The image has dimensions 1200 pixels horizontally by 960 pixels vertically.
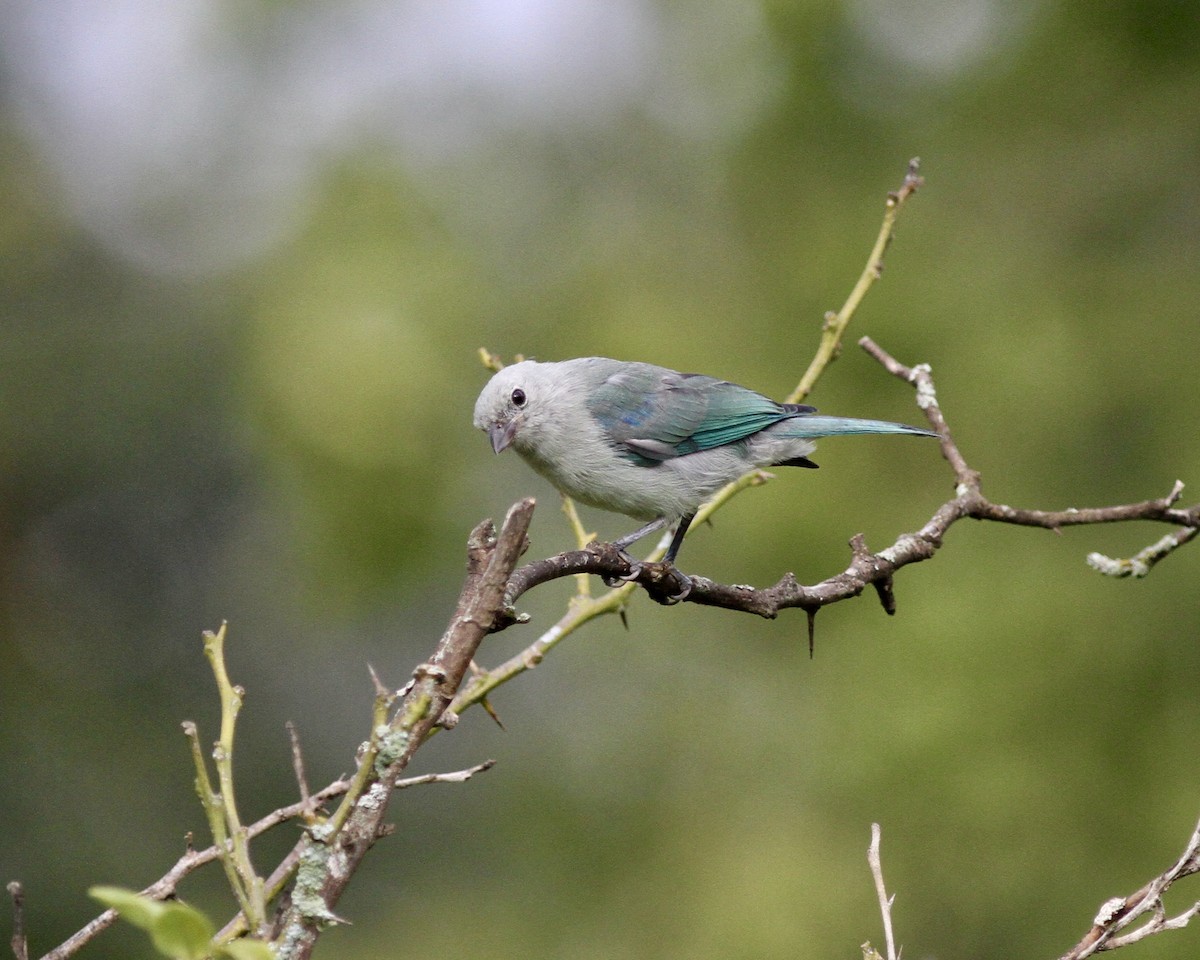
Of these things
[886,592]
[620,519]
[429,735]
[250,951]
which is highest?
[620,519]

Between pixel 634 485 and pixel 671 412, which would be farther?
pixel 671 412

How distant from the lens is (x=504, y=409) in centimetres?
433

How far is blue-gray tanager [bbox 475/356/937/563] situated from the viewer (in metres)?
4.25

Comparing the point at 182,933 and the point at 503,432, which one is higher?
the point at 503,432

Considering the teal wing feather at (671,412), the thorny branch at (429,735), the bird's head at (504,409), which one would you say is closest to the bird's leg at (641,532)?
the teal wing feather at (671,412)

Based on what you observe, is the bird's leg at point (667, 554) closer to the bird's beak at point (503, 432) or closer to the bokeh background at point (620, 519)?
the bird's beak at point (503, 432)

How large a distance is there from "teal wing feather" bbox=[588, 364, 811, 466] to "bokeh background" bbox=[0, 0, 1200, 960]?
297 centimetres

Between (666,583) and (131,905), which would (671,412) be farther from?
(131,905)

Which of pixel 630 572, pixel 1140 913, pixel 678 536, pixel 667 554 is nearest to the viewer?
pixel 1140 913

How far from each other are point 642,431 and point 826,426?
2.51 feet

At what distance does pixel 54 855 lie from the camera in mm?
8180

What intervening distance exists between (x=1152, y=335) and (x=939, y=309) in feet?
4.28

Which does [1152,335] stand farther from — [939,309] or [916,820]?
[916,820]

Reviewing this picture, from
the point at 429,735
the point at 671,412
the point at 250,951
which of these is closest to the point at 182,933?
the point at 250,951
